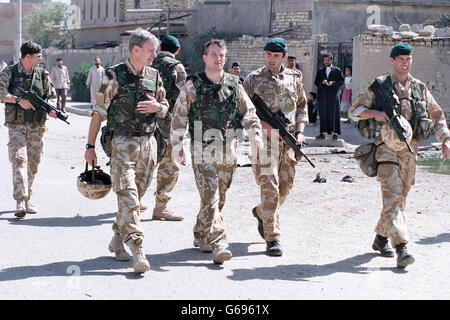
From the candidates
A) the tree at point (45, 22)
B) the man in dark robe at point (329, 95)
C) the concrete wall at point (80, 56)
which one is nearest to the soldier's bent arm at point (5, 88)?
the man in dark robe at point (329, 95)

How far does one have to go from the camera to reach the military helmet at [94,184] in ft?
21.8

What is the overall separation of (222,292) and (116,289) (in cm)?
74

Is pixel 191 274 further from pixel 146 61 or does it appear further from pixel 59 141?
pixel 59 141

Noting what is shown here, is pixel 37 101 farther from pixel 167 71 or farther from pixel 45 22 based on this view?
pixel 45 22

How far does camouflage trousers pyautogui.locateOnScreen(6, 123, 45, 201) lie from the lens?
8.54 m

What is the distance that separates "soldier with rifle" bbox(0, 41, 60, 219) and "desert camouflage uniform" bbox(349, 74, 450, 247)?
3602 millimetres

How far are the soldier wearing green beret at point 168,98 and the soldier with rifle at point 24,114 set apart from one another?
132cm

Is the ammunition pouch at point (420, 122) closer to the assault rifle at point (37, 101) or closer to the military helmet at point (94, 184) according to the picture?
the military helmet at point (94, 184)

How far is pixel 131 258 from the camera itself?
669 cm

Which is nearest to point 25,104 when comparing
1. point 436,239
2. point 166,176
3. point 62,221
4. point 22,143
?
point 22,143

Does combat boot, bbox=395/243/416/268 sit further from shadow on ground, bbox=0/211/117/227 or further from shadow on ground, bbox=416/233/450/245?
shadow on ground, bbox=0/211/117/227

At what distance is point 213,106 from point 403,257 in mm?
1950

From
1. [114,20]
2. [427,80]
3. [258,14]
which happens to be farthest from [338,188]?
[114,20]

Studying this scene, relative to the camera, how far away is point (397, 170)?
6.73 meters
